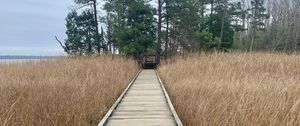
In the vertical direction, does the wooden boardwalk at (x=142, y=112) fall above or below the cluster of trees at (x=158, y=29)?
below

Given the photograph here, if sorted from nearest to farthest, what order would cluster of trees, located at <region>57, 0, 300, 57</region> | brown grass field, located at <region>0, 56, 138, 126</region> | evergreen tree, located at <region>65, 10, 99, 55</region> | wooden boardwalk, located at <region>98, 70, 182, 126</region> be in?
brown grass field, located at <region>0, 56, 138, 126</region> < wooden boardwalk, located at <region>98, 70, 182, 126</region> < cluster of trees, located at <region>57, 0, 300, 57</region> < evergreen tree, located at <region>65, 10, 99, 55</region>

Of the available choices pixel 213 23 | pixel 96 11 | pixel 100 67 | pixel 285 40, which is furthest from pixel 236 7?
pixel 100 67

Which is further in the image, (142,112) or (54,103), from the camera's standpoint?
(142,112)

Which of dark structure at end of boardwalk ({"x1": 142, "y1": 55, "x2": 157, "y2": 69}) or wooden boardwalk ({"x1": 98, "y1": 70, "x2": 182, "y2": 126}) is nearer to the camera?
wooden boardwalk ({"x1": 98, "y1": 70, "x2": 182, "y2": 126})

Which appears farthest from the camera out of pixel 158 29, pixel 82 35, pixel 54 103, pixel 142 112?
pixel 82 35

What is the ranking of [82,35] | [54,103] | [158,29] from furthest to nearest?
[82,35] < [158,29] < [54,103]

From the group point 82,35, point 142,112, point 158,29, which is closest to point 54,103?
point 142,112

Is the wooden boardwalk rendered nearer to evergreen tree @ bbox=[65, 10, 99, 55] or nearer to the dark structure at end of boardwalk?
the dark structure at end of boardwalk

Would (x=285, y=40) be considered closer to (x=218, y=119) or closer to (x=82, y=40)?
(x=82, y=40)

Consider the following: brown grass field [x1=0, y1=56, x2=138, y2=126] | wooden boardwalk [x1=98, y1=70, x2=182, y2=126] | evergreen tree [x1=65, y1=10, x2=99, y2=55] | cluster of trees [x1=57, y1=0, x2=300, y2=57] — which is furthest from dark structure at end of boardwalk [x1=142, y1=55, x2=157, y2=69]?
wooden boardwalk [x1=98, y1=70, x2=182, y2=126]

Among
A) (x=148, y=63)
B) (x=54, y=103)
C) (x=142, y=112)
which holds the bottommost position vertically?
(x=142, y=112)

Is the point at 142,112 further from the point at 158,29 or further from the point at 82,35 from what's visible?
the point at 82,35

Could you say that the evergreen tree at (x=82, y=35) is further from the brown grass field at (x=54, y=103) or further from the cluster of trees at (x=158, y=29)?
the brown grass field at (x=54, y=103)

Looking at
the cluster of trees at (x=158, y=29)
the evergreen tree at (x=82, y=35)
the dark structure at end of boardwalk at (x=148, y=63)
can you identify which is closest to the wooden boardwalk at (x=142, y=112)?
the cluster of trees at (x=158, y=29)
